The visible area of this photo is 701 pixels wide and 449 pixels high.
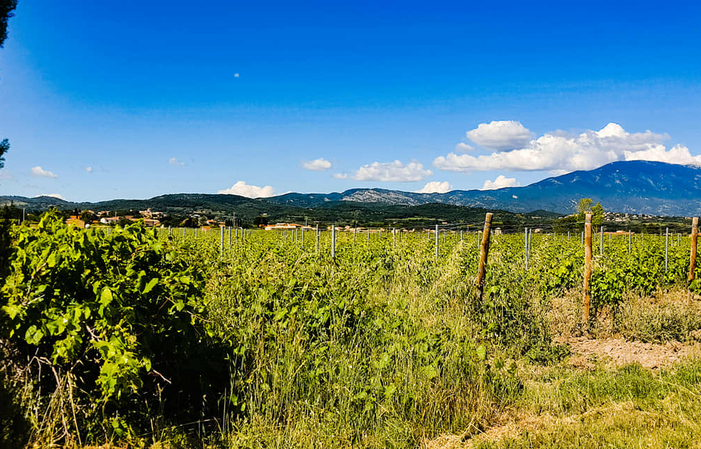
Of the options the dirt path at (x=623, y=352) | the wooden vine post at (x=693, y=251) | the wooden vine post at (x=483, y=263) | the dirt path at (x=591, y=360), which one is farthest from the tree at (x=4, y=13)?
the wooden vine post at (x=693, y=251)

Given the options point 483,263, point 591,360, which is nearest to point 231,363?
point 591,360

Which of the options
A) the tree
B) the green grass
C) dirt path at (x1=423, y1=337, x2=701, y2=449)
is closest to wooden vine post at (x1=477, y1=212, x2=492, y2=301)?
dirt path at (x1=423, y1=337, x2=701, y2=449)

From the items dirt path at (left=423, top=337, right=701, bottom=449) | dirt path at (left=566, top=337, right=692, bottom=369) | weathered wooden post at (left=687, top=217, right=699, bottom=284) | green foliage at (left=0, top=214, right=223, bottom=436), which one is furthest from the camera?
weathered wooden post at (left=687, top=217, right=699, bottom=284)

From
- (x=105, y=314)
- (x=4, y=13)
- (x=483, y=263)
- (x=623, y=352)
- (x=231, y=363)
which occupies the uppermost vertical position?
(x=4, y=13)

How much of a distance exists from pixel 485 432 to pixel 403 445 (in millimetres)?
879

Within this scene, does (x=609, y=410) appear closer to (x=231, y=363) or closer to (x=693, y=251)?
(x=231, y=363)

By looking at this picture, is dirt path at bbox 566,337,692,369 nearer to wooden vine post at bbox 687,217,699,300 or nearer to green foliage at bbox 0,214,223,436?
wooden vine post at bbox 687,217,699,300

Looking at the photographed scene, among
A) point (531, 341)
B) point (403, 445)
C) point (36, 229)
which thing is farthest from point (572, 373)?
point (36, 229)

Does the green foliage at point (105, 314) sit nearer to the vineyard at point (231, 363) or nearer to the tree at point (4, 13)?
the vineyard at point (231, 363)

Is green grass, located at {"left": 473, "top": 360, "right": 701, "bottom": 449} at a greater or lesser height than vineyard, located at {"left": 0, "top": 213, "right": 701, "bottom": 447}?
lesser

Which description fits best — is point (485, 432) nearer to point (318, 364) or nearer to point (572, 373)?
point (318, 364)

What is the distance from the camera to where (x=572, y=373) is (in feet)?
17.4

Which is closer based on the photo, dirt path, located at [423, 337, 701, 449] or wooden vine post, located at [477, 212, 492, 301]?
dirt path, located at [423, 337, 701, 449]

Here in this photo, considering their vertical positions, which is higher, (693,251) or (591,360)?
(693,251)
